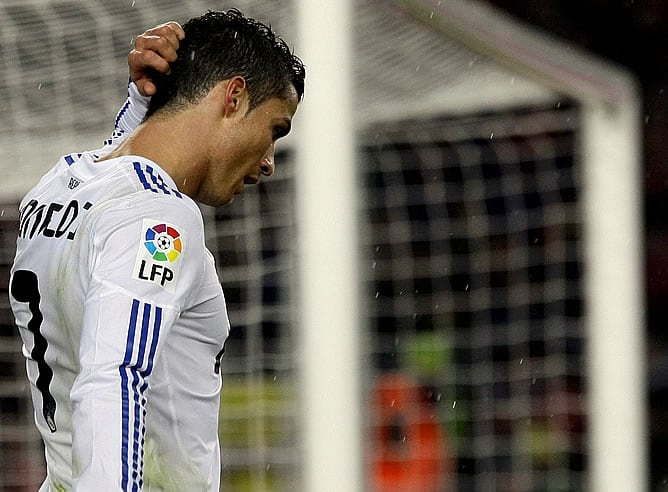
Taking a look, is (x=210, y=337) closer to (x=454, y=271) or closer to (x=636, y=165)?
(x=636, y=165)

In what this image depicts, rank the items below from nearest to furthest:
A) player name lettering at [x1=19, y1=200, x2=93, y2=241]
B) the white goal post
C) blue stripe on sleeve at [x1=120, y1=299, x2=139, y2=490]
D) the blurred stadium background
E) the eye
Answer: blue stripe on sleeve at [x1=120, y1=299, x2=139, y2=490]
player name lettering at [x1=19, y1=200, x2=93, y2=241]
the eye
the white goal post
the blurred stadium background

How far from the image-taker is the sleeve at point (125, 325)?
1.33 metres

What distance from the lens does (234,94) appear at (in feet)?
5.34

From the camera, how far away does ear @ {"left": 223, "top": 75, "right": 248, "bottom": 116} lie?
5.33 feet

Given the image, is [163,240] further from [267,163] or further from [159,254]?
[267,163]

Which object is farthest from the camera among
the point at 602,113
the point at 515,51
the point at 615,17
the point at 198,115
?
the point at 615,17

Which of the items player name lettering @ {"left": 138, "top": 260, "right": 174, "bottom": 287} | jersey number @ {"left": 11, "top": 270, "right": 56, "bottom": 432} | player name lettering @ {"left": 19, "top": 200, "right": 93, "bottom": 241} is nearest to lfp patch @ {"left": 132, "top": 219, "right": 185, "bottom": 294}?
player name lettering @ {"left": 138, "top": 260, "right": 174, "bottom": 287}

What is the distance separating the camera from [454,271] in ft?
18.9

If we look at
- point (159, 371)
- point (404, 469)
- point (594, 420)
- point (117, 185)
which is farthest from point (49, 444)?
point (404, 469)

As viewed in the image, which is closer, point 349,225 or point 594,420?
point 349,225

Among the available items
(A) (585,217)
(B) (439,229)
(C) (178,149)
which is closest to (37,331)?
(C) (178,149)

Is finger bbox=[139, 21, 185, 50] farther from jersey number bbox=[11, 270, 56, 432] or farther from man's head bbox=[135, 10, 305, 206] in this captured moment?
jersey number bbox=[11, 270, 56, 432]

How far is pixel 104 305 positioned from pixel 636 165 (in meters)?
3.26

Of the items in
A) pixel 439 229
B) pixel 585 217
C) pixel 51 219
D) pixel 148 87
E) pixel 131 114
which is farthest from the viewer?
pixel 439 229
